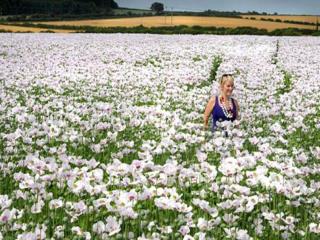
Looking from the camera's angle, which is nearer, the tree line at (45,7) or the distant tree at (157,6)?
the tree line at (45,7)

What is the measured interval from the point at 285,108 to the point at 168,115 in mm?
2767

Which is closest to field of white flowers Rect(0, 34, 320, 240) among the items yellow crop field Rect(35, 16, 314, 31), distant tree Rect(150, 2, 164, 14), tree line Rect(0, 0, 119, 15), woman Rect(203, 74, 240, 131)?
woman Rect(203, 74, 240, 131)

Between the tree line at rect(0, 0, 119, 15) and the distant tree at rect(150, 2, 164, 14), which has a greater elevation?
the tree line at rect(0, 0, 119, 15)

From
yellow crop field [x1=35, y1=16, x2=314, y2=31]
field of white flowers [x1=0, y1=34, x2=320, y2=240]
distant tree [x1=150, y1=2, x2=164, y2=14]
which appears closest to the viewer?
field of white flowers [x1=0, y1=34, x2=320, y2=240]

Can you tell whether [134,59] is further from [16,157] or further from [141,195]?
[141,195]

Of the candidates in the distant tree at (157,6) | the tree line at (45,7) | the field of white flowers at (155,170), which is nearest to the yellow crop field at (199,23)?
the tree line at (45,7)

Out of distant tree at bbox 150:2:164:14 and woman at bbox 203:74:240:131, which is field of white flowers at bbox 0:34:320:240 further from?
distant tree at bbox 150:2:164:14

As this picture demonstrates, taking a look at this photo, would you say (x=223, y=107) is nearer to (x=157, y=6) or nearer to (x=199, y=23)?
(x=199, y=23)

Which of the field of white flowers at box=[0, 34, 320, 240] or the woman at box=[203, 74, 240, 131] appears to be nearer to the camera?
the field of white flowers at box=[0, 34, 320, 240]

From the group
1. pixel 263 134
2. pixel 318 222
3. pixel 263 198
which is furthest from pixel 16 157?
pixel 263 134

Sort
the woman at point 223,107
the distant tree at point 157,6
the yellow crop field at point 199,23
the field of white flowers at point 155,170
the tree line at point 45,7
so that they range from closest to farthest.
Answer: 1. the field of white flowers at point 155,170
2. the woman at point 223,107
3. the yellow crop field at point 199,23
4. the tree line at point 45,7
5. the distant tree at point 157,6

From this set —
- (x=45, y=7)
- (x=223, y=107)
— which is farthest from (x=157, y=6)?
(x=223, y=107)

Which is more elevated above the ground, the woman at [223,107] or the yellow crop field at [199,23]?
the woman at [223,107]

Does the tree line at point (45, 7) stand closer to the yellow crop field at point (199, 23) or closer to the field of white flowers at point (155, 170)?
the yellow crop field at point (199, 23)
